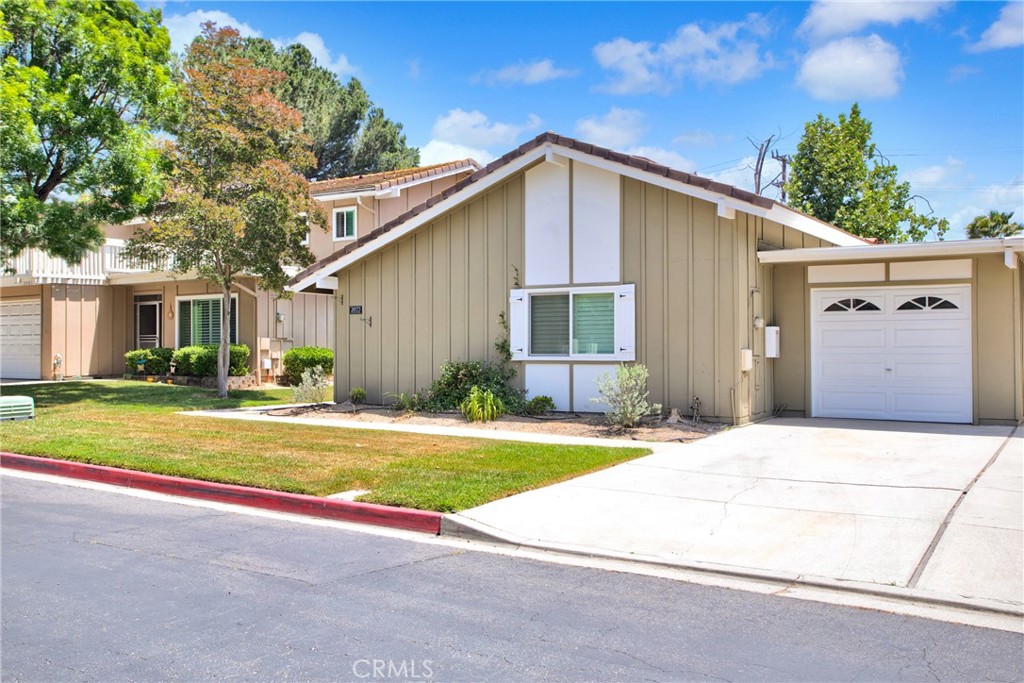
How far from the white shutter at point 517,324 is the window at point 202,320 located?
37.0ft

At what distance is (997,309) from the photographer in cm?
1329

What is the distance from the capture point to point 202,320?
24125 millimetres

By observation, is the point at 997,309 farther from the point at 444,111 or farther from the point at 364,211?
the point at 364,211

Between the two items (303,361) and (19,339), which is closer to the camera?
(303,361)

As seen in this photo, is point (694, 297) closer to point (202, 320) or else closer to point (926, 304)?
point (926, 304)

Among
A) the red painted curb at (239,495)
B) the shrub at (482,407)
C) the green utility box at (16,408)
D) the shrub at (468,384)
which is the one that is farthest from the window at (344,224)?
the red painted curb at (239,495)

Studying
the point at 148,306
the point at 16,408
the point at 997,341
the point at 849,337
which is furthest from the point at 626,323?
the point at 148,306

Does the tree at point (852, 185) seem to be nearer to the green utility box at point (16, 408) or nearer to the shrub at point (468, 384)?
the shrub at point (468, 384)

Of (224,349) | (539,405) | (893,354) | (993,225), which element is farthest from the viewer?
(993,225)

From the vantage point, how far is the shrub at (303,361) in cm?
2266

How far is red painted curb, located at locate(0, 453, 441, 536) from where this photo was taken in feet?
25.1

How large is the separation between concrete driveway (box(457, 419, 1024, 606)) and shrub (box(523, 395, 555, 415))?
3883 mm

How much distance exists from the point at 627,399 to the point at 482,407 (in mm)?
2864

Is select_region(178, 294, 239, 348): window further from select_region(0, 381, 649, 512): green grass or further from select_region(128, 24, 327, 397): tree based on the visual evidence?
select_region(0, 381, 649, 512): green grass
